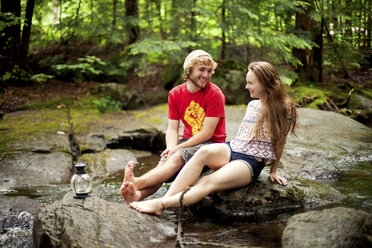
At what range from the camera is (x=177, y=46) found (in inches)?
315

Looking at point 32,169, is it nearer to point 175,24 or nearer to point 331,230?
point 331,230

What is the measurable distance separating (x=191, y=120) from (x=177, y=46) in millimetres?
4409

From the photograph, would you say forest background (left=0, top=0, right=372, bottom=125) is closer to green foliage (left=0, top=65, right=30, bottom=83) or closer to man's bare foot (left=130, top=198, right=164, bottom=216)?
green foliage (left=0, top=65, right=30, bottom=83)

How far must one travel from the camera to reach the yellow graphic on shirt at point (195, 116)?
3.95 meters

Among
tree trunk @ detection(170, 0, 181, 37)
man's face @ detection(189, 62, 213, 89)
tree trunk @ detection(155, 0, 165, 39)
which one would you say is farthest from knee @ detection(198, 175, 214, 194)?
tree trunk @ detection(155, 0, 165, 39)

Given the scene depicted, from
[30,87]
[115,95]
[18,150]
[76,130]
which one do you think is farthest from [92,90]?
[18,150]

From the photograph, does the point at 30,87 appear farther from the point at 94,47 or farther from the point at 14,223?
the point at 14,223

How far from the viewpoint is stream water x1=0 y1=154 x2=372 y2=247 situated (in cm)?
294

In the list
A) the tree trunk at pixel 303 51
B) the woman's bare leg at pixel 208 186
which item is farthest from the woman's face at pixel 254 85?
the tree trunk at pixel 303 51

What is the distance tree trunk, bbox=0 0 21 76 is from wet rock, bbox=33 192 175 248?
7765mm

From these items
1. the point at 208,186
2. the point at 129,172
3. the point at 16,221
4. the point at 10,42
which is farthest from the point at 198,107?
the point at 10,42

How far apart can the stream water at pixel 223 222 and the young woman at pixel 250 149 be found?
37 cm

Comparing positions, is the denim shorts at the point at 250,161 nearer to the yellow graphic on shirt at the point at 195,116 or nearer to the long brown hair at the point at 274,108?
the long brown hair at the point at 274,108

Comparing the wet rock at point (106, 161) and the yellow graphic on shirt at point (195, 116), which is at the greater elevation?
the yellow graphic on shirt at point (195, 116)
